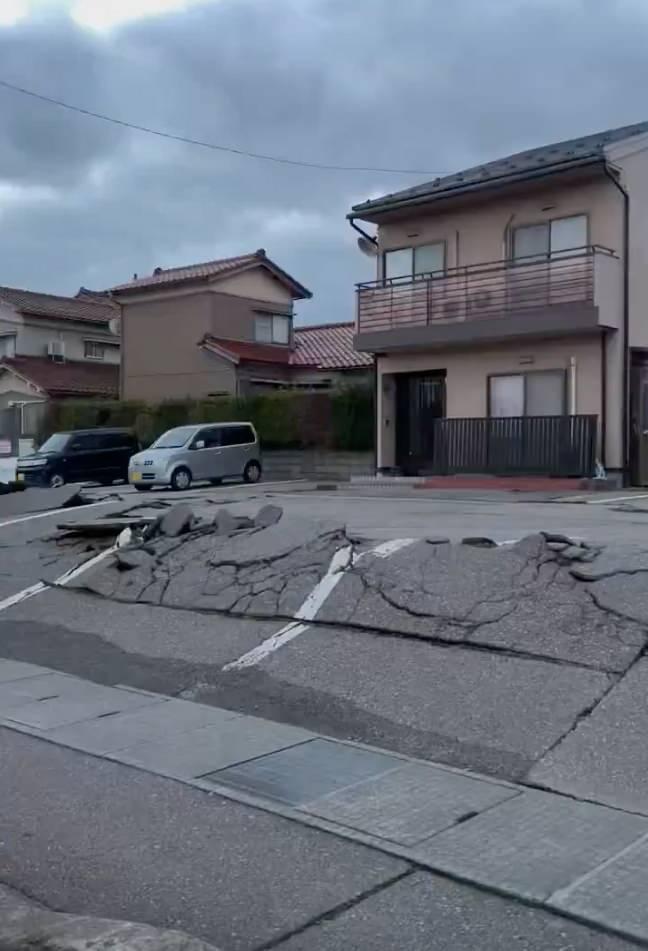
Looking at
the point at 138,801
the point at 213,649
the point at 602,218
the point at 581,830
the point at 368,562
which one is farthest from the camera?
the point at 602,218

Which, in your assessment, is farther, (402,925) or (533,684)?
(533,684)

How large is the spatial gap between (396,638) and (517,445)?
1523cm

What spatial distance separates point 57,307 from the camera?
43812 mm

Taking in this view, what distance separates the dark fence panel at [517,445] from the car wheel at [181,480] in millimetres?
6425

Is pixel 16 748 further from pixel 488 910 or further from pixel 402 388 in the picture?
pixel 402 388

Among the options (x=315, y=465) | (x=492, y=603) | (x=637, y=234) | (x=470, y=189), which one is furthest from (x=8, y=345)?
(x=492, y=603)

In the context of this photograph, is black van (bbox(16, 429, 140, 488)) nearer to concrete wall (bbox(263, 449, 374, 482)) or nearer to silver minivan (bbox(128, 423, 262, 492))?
silver minivan (bbox(128, 423, 262, 492))

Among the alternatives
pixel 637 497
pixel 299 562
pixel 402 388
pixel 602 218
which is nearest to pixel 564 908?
pixel 299 562

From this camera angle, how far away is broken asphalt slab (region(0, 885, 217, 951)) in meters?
3.62

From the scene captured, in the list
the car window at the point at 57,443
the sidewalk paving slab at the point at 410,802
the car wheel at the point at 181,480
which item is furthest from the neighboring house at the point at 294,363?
the sidewalk paving slab at the point at 410,802

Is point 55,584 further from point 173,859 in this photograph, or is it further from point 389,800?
point 173,859

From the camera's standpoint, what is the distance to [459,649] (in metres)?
7.49

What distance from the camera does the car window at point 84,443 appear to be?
29.3 metres

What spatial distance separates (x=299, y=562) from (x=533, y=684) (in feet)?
10.9
